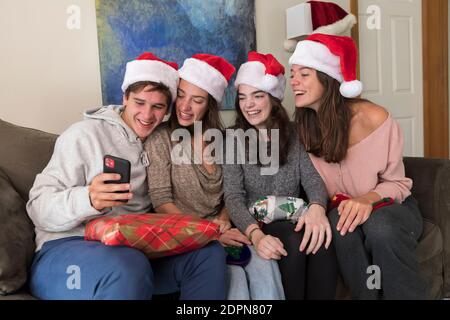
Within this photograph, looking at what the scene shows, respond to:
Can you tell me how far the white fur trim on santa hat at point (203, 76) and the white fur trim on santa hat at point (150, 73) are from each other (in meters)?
0.10

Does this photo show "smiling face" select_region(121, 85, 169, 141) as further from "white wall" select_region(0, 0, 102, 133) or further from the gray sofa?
"white wall" select_region(0, 0, 102, 133)

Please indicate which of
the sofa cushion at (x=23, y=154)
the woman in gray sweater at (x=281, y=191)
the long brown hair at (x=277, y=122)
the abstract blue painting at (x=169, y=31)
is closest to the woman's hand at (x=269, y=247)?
the woman in gray sweater at (x=281, y=191)

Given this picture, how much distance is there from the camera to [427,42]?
3.67m

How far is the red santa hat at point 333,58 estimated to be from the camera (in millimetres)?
1771

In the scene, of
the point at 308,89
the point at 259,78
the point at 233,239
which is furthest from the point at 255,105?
the point at 233,239

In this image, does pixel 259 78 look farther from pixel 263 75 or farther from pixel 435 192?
pixel 435 192

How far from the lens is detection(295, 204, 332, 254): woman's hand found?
1489 millimetres

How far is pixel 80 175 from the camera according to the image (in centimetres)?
139

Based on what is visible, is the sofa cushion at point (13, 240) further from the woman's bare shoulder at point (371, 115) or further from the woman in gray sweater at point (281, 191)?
the woman's bare shoulder at point (371, 115)

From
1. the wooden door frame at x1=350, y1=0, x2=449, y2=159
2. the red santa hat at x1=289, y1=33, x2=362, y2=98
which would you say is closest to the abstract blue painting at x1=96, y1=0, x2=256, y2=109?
the red santa hat at x1=289, y1=33, x2=362, y2=98

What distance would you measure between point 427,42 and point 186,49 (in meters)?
2.19

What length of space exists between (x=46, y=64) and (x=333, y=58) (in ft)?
5.30
